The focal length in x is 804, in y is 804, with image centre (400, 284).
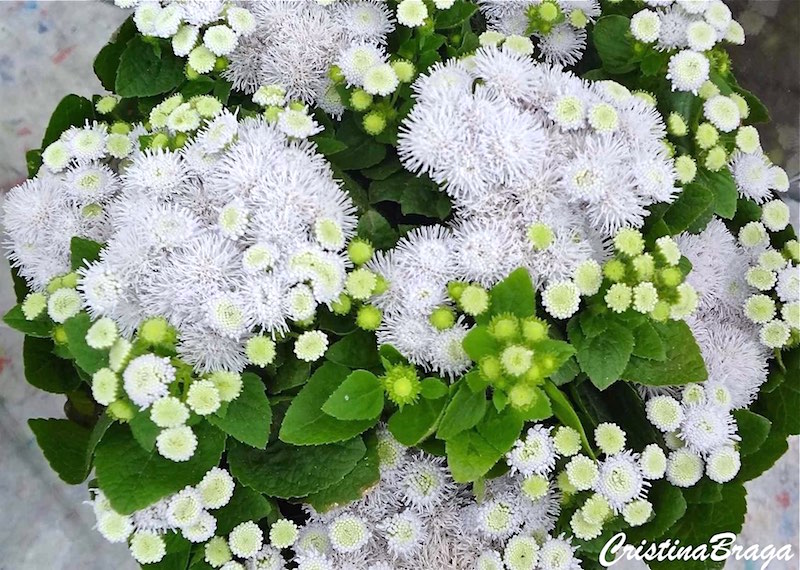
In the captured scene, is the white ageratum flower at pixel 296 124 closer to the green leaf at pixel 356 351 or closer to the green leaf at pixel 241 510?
the green leaf at pixel 356 351

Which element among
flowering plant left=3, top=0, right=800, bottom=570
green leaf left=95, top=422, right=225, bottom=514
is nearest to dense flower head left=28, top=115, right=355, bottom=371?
flowering plant left=3, top=0, right=800, bottom=570

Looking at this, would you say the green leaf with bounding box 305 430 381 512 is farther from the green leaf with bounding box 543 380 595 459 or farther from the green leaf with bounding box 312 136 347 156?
the green leaf with bounding box 312 136 347 156

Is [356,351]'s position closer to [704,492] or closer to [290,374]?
[290,374]

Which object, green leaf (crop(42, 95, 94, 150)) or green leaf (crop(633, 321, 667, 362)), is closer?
green leaf (crop(633, 321, 667, 362))

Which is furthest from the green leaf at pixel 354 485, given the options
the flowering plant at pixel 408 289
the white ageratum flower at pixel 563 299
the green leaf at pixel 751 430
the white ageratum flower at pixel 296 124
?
the green leaf at pixel 751 430

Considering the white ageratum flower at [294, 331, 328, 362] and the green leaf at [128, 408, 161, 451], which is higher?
the white ageratum flower at [294, 331, 328, 362]

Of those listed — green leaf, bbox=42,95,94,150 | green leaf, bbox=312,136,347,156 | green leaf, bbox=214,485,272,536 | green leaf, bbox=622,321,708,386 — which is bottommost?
green leaf, bbox=214,485,272,536
